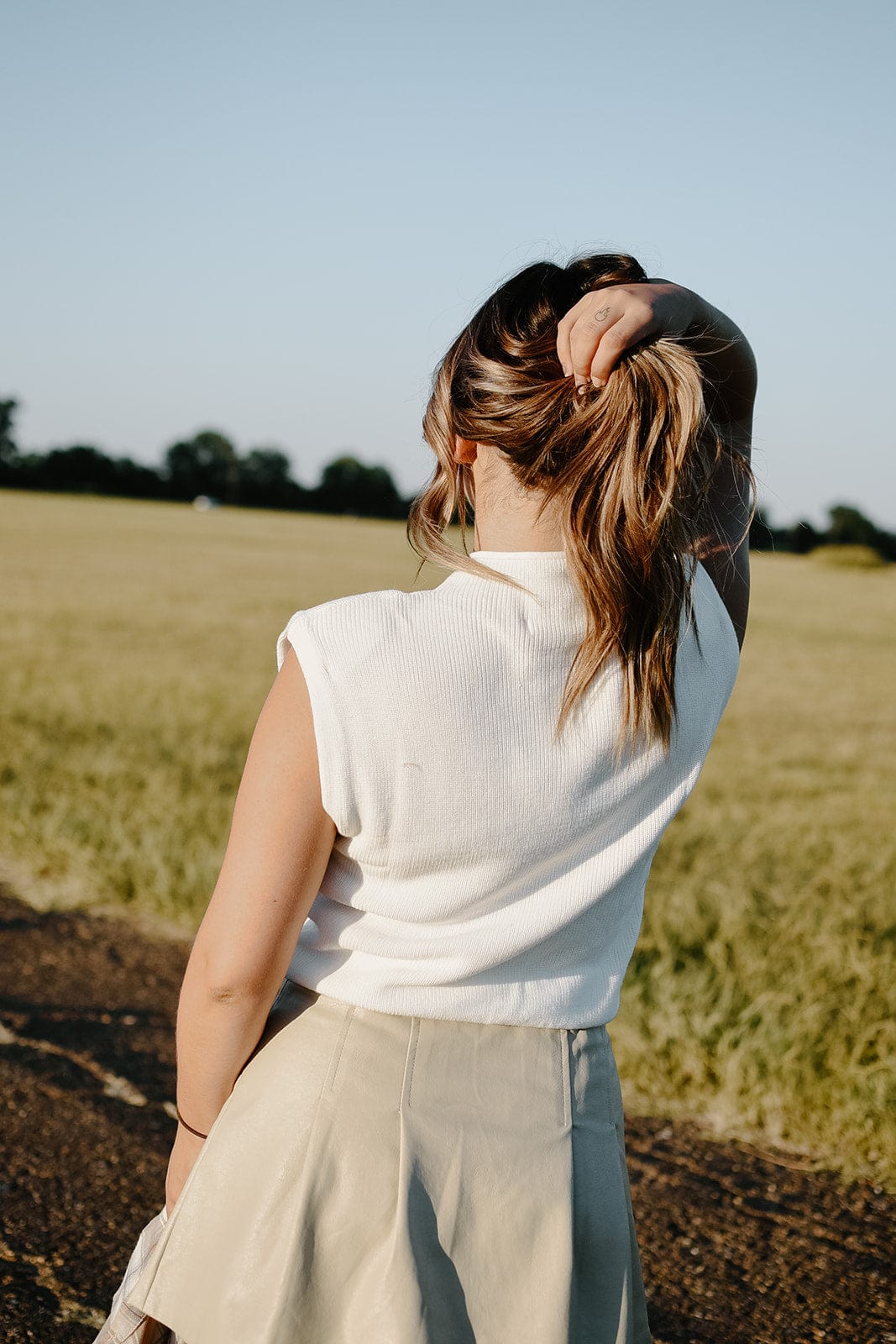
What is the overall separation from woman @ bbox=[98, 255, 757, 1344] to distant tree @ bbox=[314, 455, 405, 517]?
60259 mm

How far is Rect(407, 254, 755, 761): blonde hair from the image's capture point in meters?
1.15

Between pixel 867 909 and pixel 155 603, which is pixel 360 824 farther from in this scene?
pixel 155 603

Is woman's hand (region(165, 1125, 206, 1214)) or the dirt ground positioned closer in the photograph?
woman's hand (region(165, 1125, 206, 1214))

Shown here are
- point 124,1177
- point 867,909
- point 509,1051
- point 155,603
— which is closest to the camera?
point 509,1051

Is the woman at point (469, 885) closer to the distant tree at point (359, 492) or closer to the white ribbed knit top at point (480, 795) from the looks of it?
the white ribbed knit top at point (480, 795)

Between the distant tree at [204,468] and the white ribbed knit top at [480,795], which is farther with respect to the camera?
the distant tree at [204,468]

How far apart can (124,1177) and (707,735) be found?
205 centimetres

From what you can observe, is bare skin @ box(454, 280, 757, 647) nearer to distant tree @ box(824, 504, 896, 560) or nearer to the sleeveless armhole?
the sleeveless armhole

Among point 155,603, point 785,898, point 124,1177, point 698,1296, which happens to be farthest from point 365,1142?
point 155,603

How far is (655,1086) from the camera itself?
10.5 feet

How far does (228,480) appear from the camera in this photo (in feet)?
228

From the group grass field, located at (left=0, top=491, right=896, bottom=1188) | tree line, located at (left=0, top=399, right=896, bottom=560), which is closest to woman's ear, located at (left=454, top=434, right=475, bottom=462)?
grass field, located at (left=0, top=491, right=896, bottom=1188)

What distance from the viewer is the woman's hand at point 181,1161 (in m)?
1.32

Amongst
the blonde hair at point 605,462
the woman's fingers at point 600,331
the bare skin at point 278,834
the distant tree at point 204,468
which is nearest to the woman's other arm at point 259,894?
the bare skin at point 278,834
